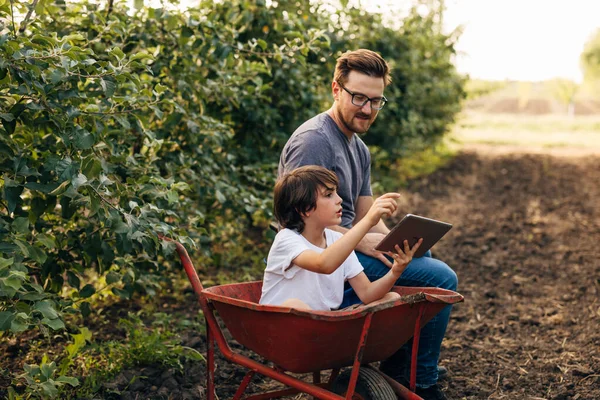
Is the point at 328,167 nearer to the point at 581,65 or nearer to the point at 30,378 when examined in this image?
the point at 30,378

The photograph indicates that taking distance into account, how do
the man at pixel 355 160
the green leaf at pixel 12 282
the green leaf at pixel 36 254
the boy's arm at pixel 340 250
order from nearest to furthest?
1. the green leaf at pixel 12 282
2. the boy's arm at pixel 340 250
3. the green leaf at pixel 36 254
4. the man at pixel 355 160

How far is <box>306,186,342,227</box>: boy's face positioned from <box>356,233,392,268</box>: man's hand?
475 millimetres

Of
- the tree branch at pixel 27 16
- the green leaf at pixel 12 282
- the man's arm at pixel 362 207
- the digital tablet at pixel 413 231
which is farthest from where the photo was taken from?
the man's arm at pixel 362 207

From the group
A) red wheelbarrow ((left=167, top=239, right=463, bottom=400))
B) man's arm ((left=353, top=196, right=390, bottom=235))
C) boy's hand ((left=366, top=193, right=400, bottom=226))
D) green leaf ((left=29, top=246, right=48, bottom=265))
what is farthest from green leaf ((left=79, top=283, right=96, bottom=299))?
boy's hand ((left=366, top=193, right=400, bottom=226))

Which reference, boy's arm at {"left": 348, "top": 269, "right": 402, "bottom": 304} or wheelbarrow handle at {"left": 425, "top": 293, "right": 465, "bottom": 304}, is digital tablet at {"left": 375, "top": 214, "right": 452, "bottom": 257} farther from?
wheelbarrow handle at {"left": 425, "top": 293, "right": 465, "bottom": 304}

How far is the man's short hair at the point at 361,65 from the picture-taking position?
10.6ft

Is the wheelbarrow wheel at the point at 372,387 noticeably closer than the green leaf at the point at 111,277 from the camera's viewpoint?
Yes

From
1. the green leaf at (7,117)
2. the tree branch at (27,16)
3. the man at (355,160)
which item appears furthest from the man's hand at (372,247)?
the tree branch at (27,16)

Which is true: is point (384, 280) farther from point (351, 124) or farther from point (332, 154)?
point (351, 124)

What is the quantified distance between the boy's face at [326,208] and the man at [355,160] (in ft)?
1.20

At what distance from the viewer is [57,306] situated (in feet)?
10.6

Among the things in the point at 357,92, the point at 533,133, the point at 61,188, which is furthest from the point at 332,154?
the point at 533,133

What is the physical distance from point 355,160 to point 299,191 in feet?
2.41

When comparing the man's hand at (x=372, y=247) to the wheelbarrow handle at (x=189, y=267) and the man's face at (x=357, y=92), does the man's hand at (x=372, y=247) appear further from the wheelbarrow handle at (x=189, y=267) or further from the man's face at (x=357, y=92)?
the wheelbarrow handle at (x=189, y=267)
